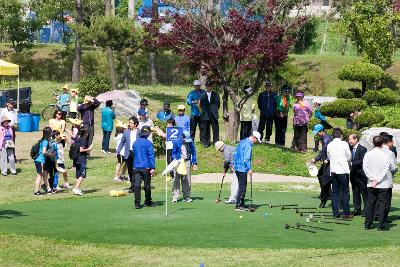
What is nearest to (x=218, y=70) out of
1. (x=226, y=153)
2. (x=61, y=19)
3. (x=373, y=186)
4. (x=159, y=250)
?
(x=226, y=153)

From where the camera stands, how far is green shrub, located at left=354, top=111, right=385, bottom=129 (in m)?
36.6

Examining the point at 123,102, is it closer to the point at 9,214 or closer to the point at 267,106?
the point at 267,106

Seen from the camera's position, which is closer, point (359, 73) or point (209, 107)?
point (209, 107)

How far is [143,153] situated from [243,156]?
214cm

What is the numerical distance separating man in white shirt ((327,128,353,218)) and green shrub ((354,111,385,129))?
17.1 m

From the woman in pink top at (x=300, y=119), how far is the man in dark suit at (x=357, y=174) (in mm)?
10413

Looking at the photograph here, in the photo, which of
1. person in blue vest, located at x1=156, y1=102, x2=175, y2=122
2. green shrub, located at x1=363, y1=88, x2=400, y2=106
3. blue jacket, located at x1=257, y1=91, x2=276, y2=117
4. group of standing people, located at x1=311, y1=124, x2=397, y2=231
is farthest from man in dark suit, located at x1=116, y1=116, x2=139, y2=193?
green shrub, located at x1=363, y1=88, x2=400, y2=106

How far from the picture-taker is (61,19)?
6500 centimetres

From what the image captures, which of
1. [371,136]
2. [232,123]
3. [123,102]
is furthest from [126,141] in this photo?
[123,102]

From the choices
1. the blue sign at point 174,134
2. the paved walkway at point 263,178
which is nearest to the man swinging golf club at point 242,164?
the blue sign at point 174,134

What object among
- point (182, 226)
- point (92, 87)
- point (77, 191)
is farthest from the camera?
point (92, 87)

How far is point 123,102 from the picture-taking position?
40.8 meters

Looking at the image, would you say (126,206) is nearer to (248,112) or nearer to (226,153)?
(226,153)

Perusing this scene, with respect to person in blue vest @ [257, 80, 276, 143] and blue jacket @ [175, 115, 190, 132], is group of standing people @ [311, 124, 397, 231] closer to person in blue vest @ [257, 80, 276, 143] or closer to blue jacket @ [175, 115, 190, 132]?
blue jacket @ [175, 115, 190, 132]
